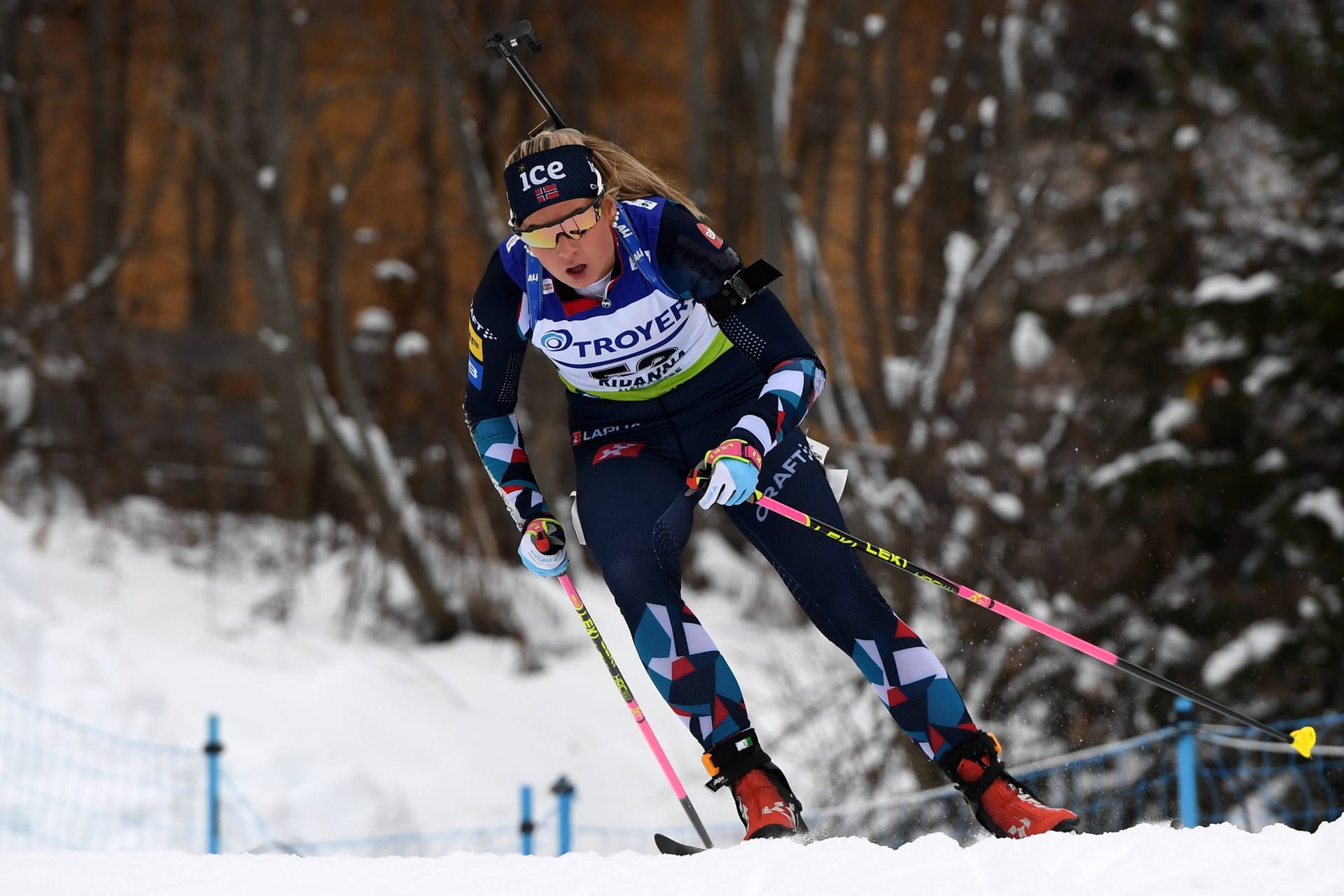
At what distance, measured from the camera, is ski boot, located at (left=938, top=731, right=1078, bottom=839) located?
2879 mm

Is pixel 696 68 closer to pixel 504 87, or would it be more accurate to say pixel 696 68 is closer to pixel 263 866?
pixel 504 87

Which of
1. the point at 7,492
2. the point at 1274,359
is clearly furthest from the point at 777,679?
the point at 7,492

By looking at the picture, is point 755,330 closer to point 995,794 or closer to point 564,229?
point 564,229

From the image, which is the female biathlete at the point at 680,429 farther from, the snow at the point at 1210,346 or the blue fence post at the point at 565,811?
the snow at the point at 1210,346

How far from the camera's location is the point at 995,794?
2.96 meters

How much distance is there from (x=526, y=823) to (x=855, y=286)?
674 centimetres

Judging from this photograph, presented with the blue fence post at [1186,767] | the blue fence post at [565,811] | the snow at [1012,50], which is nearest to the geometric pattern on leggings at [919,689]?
the blue fence post at [1186,767]

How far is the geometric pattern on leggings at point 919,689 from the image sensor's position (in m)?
3.03

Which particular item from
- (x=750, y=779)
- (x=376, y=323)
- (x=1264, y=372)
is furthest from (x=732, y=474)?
(x=376, y=323)

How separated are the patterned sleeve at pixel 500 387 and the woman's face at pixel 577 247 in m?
0.19

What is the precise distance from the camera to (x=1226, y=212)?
929 centimetres

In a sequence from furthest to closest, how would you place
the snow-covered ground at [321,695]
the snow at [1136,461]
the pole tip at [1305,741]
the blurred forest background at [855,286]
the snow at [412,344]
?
the snow at [412,344], the snow at [1136,461], the blurred forest background at [855,286], the snow-covered ground at [321,695], the pole tip at [1305,741]

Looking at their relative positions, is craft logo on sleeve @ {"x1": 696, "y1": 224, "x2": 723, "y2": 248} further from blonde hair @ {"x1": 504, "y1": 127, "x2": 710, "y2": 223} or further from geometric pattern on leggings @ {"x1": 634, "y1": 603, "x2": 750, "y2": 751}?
geometric pattern on leggings @ {"x1": 634, "y1": 603, "x2": 750, "y2": 751}

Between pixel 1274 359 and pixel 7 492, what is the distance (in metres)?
9.79
